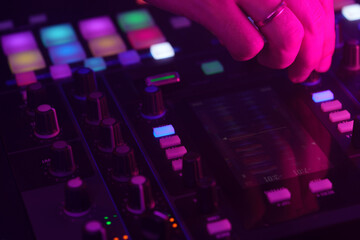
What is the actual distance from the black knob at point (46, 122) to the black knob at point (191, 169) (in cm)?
29

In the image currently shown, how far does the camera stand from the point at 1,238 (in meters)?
1.15

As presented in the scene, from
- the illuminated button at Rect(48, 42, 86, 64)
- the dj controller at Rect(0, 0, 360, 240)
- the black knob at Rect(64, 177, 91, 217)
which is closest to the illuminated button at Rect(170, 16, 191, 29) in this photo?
the dj controller at Rect(0, 0, 360, 240)

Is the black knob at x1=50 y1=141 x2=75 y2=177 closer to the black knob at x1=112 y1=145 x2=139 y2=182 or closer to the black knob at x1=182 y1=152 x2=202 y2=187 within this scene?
the black knob at x1=112 y1=145 x2=139 y2=182

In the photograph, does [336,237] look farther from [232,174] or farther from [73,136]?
[73,136]

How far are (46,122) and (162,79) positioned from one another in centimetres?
29

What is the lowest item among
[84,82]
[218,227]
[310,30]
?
[218,227]

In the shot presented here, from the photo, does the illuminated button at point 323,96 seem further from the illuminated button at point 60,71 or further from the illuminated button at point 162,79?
the illuminated button at point 60,71

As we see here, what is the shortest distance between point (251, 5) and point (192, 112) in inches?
9.9

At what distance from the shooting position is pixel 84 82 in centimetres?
145

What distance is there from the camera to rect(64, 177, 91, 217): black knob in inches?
45.6

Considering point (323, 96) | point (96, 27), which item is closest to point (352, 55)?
point (323, 96)

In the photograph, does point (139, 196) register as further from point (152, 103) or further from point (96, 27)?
point (96, 27)

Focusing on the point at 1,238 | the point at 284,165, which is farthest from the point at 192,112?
the point at 1,238

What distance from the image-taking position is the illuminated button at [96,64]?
5.19 ft
